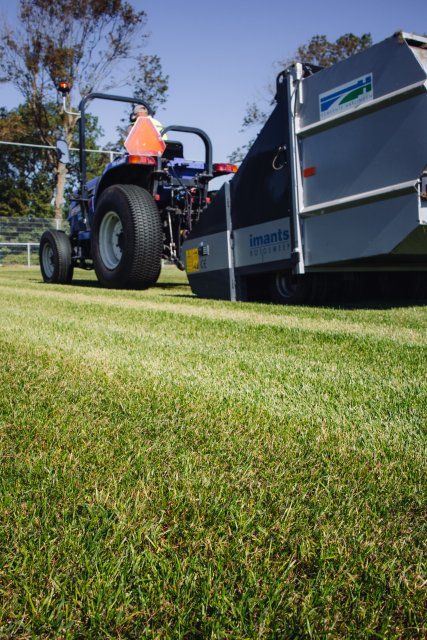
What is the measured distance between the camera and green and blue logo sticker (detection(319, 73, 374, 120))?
438 cm

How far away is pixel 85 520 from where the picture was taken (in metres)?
1.09

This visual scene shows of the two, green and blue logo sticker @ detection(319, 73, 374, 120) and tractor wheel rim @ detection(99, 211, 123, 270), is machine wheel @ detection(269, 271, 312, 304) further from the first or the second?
tractor wheel rim @ detection(99, 211, 123, 270)

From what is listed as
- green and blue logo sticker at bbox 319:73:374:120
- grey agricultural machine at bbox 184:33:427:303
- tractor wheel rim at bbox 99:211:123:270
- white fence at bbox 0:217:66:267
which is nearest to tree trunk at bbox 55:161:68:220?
white fence at bbox 0:217:66:267

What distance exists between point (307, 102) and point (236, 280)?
5.73ft

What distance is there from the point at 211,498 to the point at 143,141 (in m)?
6.36

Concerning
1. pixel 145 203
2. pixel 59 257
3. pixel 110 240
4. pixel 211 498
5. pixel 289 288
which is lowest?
pixel 211 498

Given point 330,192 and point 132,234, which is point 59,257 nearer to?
point 132,234

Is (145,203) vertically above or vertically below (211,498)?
above

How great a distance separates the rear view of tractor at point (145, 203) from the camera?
21.7 ft

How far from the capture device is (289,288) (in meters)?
5.60

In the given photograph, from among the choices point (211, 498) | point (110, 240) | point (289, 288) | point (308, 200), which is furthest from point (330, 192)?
point (211, 498)

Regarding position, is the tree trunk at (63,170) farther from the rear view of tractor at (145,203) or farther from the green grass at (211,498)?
the green grass at (211,498)

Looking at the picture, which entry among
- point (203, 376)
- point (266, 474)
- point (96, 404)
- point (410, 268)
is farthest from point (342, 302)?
point (266, 474)

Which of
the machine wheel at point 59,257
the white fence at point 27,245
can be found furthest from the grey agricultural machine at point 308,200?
the white fence at point 27,245
